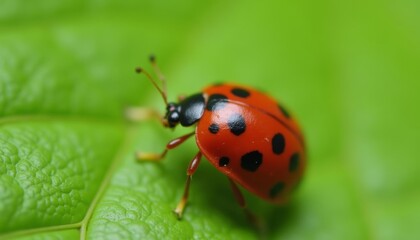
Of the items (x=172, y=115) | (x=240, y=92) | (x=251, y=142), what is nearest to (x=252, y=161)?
(x=251, y=142)

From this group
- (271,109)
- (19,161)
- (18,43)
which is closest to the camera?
(19,161)

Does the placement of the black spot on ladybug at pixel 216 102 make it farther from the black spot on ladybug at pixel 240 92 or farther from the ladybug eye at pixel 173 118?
the ladybug eye at pixel 173 118

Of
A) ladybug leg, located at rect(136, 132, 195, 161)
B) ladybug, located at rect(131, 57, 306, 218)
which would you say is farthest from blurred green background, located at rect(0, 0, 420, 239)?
ladybug, located at rect(131, 57, 306, 218)

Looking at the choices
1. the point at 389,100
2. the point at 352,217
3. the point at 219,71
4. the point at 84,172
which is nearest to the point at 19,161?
the point at 84,172

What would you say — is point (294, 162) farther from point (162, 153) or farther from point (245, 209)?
point (162, 153)

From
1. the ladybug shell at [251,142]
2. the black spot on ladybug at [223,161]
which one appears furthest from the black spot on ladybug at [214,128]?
the black spot on ladybug at [223,161]

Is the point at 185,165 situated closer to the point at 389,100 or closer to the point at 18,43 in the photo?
the point at 18,43

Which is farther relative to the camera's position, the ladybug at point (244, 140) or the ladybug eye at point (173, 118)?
the ladybug eye at point (173, 118)

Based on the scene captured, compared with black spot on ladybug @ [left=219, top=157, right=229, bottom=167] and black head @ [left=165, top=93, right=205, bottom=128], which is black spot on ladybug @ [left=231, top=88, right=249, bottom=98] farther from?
black spot on ladybug @ [left=219, top=157, right=229, bottom=167]
